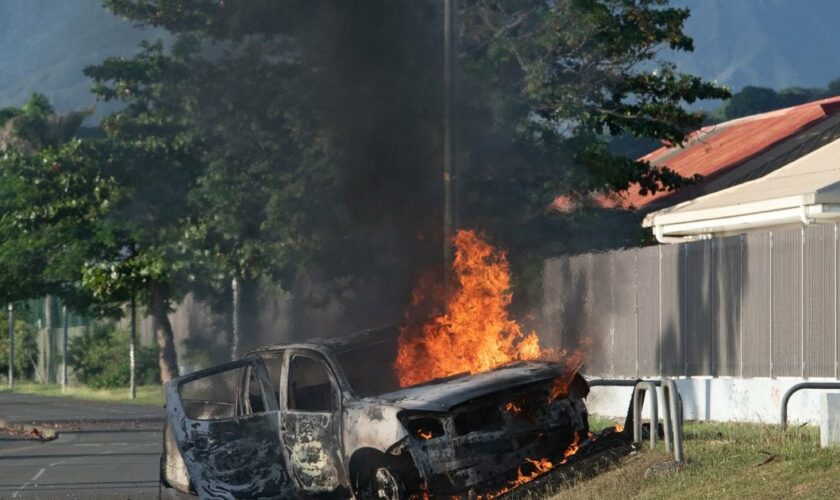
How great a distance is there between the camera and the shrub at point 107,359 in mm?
51875

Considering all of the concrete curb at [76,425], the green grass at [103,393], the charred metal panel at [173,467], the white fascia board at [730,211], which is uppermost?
the white fascia board at [730,211]

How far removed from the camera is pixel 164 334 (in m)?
42.6

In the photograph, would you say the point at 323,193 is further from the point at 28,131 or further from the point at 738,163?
the point at 28,131

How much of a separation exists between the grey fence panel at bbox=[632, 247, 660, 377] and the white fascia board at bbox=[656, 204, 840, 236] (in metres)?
1.78

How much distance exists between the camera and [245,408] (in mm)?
13359

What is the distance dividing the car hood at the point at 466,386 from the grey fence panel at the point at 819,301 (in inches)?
202

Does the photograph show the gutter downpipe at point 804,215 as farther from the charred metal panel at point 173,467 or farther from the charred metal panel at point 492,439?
the charred metal panel at point 173,467

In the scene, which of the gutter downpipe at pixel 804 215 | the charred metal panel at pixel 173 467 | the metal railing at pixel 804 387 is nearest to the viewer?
the metal railing at pixel 804 387

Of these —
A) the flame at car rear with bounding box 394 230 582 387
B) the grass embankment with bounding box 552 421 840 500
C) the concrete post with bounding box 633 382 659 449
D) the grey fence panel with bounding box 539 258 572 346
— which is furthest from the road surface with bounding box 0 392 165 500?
the grey fence panel with bounding box 539 258 572 346

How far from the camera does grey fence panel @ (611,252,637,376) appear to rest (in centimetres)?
2186

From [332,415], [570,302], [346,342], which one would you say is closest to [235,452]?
[332,415]

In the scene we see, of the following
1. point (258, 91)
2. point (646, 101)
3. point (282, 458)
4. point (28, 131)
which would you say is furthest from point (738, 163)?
point (28, 131)

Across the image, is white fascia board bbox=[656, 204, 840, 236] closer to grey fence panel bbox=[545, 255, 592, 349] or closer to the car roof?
grey fence panel bbox=[545, 255, 592, 349]

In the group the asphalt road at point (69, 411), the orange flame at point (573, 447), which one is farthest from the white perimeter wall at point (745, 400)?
the asphalt road at point (69, 411)
